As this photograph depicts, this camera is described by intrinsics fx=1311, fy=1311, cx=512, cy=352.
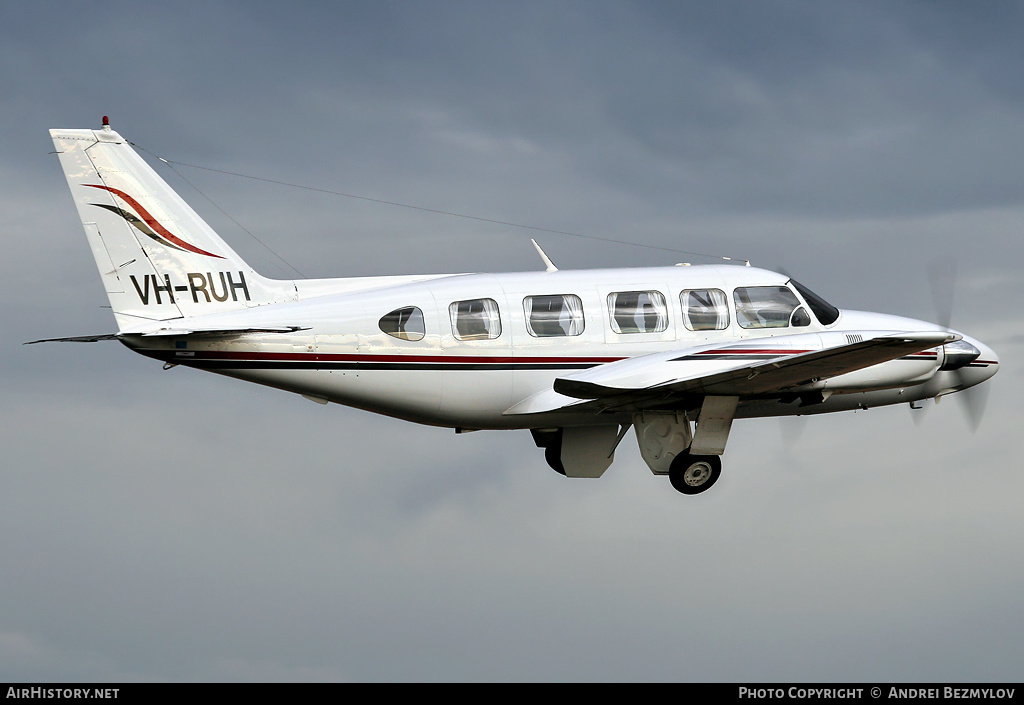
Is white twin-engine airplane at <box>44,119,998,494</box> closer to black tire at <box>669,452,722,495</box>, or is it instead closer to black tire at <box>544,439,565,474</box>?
black tire at <box>669,452,722,495</box>

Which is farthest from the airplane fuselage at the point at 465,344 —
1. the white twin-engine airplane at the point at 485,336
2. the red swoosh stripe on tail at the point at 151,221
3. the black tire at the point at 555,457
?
the black tire at the point at 555,457

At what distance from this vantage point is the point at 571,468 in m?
26.0

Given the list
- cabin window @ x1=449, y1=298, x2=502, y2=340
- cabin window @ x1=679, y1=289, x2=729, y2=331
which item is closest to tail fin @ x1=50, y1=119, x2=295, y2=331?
cabin window @ x1=449, y1=298, x2=502, y2=340

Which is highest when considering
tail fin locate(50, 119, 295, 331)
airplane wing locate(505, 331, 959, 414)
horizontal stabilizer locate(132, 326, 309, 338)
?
tail fin locate(50, 119, 295, 331)

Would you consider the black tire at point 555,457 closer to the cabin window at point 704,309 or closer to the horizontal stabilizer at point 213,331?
the cabin window at point 704,309

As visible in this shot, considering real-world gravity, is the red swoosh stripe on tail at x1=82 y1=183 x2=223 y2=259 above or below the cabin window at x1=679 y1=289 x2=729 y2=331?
above

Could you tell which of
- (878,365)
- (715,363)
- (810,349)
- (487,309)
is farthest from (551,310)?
(878,365)

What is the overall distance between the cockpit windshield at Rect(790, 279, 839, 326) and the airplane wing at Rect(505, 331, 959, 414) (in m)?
1.85

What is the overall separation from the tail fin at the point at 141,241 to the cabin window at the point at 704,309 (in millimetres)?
7527

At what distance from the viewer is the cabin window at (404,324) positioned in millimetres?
22984

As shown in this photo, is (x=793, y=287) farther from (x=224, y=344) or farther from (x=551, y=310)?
(x=224, y=344)

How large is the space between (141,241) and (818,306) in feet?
41.3

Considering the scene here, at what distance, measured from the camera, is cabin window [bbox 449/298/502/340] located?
23.2 metres

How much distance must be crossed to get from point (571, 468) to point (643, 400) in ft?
10.4
